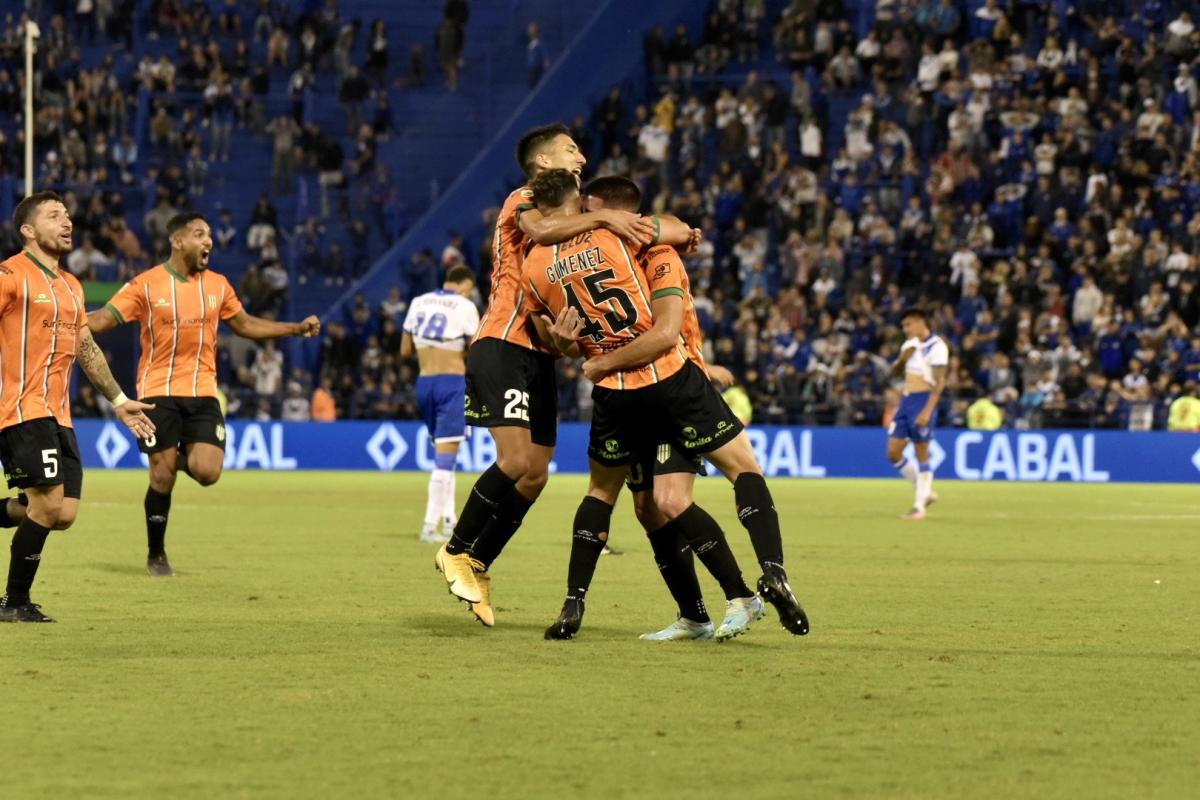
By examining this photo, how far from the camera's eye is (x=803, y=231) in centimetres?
3528

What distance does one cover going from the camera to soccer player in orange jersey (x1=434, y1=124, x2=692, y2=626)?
382 inches

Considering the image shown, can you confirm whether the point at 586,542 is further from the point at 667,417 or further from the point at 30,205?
the point at 30,205

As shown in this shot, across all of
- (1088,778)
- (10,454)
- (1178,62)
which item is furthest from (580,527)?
(1178,62)

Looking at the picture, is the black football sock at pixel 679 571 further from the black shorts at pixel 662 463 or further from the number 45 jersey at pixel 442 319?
the number 45 jersey at pixel 442 319

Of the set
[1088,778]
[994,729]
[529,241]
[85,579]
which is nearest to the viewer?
[1088,778]

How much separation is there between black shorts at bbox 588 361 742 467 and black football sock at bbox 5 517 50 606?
310cm

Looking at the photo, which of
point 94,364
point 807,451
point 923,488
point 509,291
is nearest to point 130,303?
point 94,364

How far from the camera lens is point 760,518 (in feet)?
29.7

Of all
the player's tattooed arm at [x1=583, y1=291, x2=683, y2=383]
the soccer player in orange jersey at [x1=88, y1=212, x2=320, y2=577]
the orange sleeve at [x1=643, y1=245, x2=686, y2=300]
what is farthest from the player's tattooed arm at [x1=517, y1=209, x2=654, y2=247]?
the soccer player in orange jersey at [x1=88, y1=212, x2=320, y2=577]

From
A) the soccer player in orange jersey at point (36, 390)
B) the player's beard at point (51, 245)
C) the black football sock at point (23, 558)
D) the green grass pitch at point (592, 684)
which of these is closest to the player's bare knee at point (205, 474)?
the green grass pitch at point (592, 684)

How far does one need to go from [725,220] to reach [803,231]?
161cm

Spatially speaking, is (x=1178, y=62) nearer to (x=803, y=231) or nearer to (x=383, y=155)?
(x=803, y=231)

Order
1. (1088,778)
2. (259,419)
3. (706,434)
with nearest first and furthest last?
(1088,778)
(706,434)
(259,419)

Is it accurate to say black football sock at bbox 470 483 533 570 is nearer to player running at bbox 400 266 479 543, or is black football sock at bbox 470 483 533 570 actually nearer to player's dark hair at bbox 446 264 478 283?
player running at bbox 400 266 479 543
